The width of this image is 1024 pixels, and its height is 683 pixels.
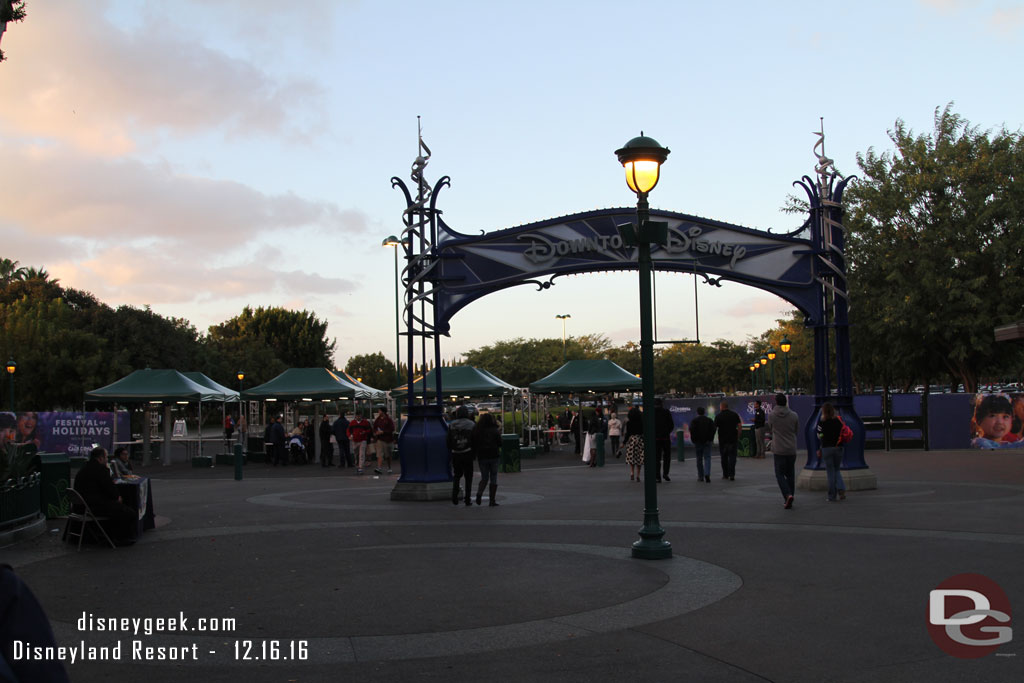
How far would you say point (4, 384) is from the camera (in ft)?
173

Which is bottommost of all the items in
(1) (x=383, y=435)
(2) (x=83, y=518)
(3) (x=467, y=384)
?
(2) (x=83, y=518)

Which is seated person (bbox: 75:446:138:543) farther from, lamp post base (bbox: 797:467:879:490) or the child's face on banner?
the child's face on banner

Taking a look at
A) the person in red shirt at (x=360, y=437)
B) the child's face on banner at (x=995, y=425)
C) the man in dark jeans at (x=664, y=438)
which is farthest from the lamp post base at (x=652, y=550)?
the child's face on banner at (x=995, y=425)

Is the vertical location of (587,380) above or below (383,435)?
above

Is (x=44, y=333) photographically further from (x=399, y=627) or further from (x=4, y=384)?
(x=399, y=627)

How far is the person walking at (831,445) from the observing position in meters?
14.9

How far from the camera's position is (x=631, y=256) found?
721 inches

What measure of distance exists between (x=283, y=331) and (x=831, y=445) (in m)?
81.9

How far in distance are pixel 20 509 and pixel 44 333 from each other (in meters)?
44.2

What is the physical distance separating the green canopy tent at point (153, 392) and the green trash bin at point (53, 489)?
1613 cm

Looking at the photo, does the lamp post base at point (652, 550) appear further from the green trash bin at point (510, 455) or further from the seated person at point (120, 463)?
the green trash bin at point (510, 455)

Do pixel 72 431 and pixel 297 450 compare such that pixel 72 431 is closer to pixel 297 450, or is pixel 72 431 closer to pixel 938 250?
pixel 297 450

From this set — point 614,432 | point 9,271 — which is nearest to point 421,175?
point 614,432

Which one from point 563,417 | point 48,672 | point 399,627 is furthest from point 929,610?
point 563,417
